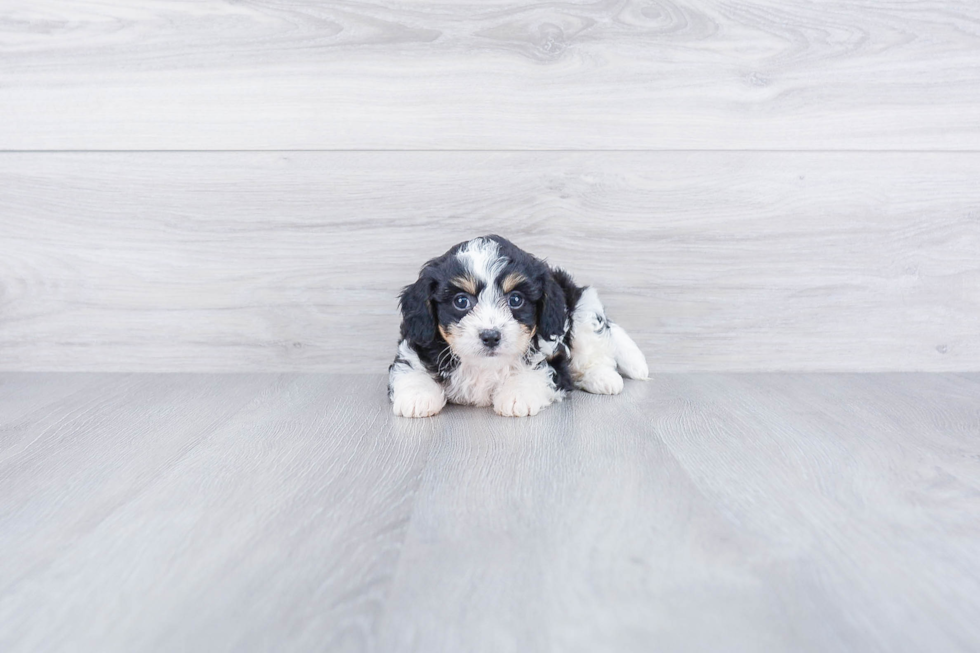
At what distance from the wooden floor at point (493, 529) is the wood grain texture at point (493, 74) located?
0.90 m

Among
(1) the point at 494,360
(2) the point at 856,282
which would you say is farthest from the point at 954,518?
(2) the point at 856,282

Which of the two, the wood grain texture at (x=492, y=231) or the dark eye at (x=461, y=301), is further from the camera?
the wood grain texture at (x=492, y=231)

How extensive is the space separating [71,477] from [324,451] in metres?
0.45

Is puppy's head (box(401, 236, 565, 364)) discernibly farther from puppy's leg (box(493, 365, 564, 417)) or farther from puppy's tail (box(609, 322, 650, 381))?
puppy's tail (box(609, 322, 650, 381))

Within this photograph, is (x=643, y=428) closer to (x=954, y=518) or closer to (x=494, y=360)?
(x=494, y=360)

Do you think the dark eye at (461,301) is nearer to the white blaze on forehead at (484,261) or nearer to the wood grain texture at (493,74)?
the white blaze on forehead at (484,261)

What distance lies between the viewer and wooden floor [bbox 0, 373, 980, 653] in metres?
0.73

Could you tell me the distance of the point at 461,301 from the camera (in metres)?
1.62

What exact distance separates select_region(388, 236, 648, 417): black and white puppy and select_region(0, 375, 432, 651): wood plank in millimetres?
186

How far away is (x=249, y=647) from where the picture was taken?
698mm

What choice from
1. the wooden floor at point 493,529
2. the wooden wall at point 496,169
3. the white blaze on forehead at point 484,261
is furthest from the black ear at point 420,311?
→ the wooden wall at point 496,169

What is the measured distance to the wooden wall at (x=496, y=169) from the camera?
203 cm

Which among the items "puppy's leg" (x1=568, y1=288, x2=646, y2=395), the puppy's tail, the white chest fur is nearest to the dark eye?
the white chest fur

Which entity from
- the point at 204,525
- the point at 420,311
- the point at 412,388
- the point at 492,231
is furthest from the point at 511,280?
the point at 204,525
